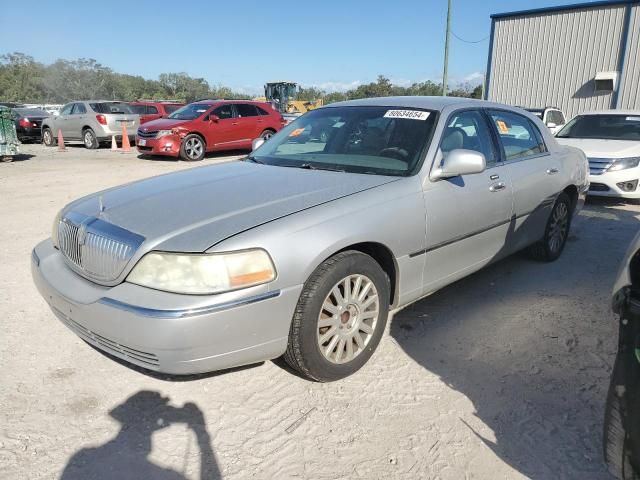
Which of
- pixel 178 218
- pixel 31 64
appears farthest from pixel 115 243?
pixel 31 64

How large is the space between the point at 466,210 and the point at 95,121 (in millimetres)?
15715

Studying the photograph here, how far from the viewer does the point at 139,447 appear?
7.55 feet

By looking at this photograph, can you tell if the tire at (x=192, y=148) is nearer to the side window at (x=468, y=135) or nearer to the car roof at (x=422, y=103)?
the car roof at (x=422, y=103)

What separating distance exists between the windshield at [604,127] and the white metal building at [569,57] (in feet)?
33.5

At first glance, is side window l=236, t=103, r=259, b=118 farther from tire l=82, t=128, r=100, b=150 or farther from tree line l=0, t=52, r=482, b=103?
tree line l=0, t=52, r=482, b=103

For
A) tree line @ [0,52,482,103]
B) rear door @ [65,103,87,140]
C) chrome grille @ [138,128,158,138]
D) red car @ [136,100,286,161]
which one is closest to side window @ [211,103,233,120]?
red car @ [136,100,286,161]

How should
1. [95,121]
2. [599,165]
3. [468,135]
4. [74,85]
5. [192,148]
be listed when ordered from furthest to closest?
[74,85] → [95,121] → [192,148] → [599,165] → [468,135]

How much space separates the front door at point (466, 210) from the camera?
3207mm

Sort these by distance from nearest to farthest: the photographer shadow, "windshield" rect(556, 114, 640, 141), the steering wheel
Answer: the photographer shadow < the steering wheel < "windshield" rect(556, 114, 640, 141)

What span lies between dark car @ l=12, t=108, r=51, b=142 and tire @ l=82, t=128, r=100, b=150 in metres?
3.41

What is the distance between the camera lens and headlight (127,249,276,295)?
227 centimetres

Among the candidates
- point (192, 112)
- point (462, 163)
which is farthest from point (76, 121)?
point (462, 163)

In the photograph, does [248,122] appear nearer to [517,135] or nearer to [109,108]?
[109,108]

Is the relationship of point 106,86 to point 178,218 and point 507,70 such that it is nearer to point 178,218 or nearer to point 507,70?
point 507,70
